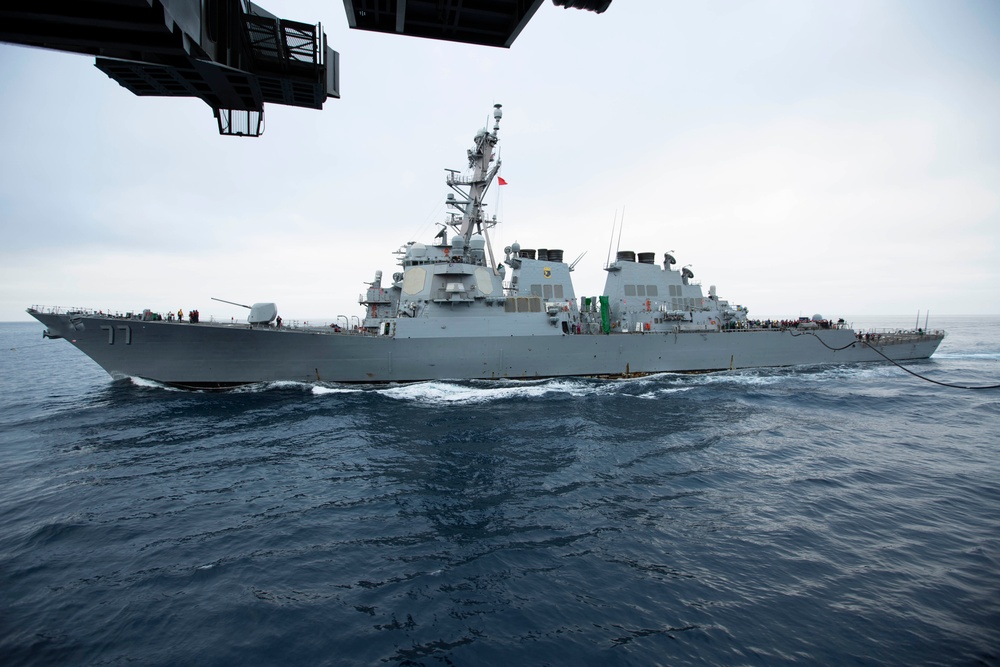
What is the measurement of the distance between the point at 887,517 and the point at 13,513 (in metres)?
16.7

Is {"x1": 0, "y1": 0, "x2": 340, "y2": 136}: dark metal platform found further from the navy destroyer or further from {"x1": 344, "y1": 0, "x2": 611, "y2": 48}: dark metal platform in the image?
the navy destroyer

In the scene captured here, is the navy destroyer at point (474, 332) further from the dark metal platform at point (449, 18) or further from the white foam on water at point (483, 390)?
the dark metal platform at point (449, 18)

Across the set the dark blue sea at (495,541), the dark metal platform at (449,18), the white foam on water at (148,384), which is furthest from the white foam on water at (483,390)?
the dark metal platform at (449,18)

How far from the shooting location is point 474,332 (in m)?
20.8

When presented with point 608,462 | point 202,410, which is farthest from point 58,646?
point 202,410

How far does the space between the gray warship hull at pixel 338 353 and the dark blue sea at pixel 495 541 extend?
4.37 m

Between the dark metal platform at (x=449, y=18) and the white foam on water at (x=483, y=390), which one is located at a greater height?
the dark metal platform at (x=449, y=18)

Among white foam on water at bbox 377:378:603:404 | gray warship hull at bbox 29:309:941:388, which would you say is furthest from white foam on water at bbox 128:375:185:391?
white foam on water at bbox 377:378:603:404

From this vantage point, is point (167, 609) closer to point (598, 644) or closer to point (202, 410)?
point (598, 644)

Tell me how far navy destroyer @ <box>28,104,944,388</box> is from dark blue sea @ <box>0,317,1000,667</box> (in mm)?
4571

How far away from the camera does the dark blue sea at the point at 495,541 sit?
5.05 meters

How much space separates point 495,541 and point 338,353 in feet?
48.1

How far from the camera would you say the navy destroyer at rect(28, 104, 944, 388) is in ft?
61.9

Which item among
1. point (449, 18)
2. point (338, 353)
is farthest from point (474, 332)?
point (449, 18)
